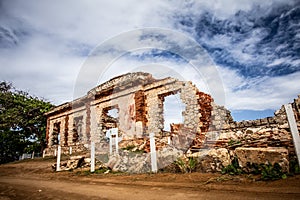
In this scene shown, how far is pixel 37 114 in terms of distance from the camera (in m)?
23.5

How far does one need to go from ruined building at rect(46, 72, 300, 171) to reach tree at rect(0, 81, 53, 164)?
169 inches

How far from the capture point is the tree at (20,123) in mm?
22172

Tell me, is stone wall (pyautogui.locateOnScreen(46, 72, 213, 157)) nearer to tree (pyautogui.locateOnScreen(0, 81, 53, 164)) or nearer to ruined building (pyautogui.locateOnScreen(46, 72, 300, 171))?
ruined building (pyautogui.locateOnScreen(46, 72, 300, 171))

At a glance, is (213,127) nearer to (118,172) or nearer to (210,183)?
(118,172)

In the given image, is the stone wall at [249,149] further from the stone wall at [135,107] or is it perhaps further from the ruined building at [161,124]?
the stone wall at [135,107]

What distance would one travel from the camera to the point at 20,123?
22.5m

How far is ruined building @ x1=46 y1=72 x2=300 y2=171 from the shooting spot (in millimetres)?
4926

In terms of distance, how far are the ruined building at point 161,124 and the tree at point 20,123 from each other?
4289 mm

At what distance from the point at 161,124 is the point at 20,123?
18529 mm

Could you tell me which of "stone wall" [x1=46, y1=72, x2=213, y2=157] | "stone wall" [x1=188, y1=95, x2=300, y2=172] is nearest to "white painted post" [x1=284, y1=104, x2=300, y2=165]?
"stone wall" [x1=188, y1=95, x2=300, y2=172]

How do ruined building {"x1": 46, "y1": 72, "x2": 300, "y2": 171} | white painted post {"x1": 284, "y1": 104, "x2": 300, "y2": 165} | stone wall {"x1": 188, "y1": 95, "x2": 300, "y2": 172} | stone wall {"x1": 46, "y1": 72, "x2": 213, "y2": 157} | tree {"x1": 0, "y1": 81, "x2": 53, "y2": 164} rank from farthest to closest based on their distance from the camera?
1. tree {"x1": 0, "y1": 81, "x2": 53, "y2": 164}
2. stone wall {"x1": 46, "y1": 72, "x2": 213, "y2": 157}
3. ruined building {"x1": 46, "y1": 72, "x2": 300, "y2": 171}
4. stone wall {"x1": 188, "y1": 95, "x2": 300, "y2": 172}
5. white painted post {"x1": 284, "y1": 104, "x2": 300, "y2": 165}

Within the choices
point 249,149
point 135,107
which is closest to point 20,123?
point 135,107

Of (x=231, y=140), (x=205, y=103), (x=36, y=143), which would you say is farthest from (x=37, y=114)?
(x=231, y=140)

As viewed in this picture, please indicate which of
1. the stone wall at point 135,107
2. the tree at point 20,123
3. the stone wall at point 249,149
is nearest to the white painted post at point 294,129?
the stone wall at point 249,149
